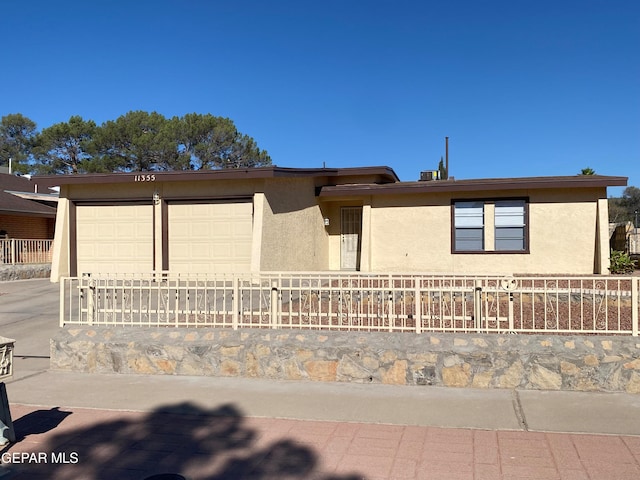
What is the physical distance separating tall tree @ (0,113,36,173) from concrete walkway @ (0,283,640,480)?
49666mm

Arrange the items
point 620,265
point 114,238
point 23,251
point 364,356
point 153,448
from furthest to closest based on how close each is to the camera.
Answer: point 23,251 → point 114,238 → point 620,265 → point 364,356 → point 153,448

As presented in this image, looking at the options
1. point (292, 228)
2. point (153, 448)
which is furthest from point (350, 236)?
point (153, 448)

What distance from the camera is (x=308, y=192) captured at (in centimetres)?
1720

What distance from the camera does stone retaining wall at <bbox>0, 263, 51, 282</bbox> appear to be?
17.3 m

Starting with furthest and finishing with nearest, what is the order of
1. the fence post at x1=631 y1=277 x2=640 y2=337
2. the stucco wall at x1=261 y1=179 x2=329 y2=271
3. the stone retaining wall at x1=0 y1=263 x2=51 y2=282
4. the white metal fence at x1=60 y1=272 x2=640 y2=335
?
the stone retaining wall at x1=0 y1=263 x2=51 y2=282
the stucco wall at x1=261 y1=179 x2=329 y2=271
the white metal fence at x1=60 y1=272 x2=640 y2=335
the fence post at x1=631 y1=277 x2=640 y2=337

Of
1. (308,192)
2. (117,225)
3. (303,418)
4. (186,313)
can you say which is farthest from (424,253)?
(303,418)

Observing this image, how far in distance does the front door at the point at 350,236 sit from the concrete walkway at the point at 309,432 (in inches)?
468

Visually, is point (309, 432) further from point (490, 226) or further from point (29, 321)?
point (490, 226)

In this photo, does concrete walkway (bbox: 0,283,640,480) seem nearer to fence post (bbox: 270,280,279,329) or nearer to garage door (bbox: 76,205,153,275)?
fence post (bbox: 270,280,279,329)

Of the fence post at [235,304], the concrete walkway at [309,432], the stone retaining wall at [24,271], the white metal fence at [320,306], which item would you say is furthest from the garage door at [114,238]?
the concrete walkway at [309,432]

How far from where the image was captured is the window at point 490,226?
1623cm

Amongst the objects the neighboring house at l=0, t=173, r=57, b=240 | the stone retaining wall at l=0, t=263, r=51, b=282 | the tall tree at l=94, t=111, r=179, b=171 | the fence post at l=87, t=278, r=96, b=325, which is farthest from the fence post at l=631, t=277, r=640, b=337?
the tall tree at l=94, t=111, r=179, b=171

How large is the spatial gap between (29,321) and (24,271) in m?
8.17

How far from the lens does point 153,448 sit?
4.89 meters
